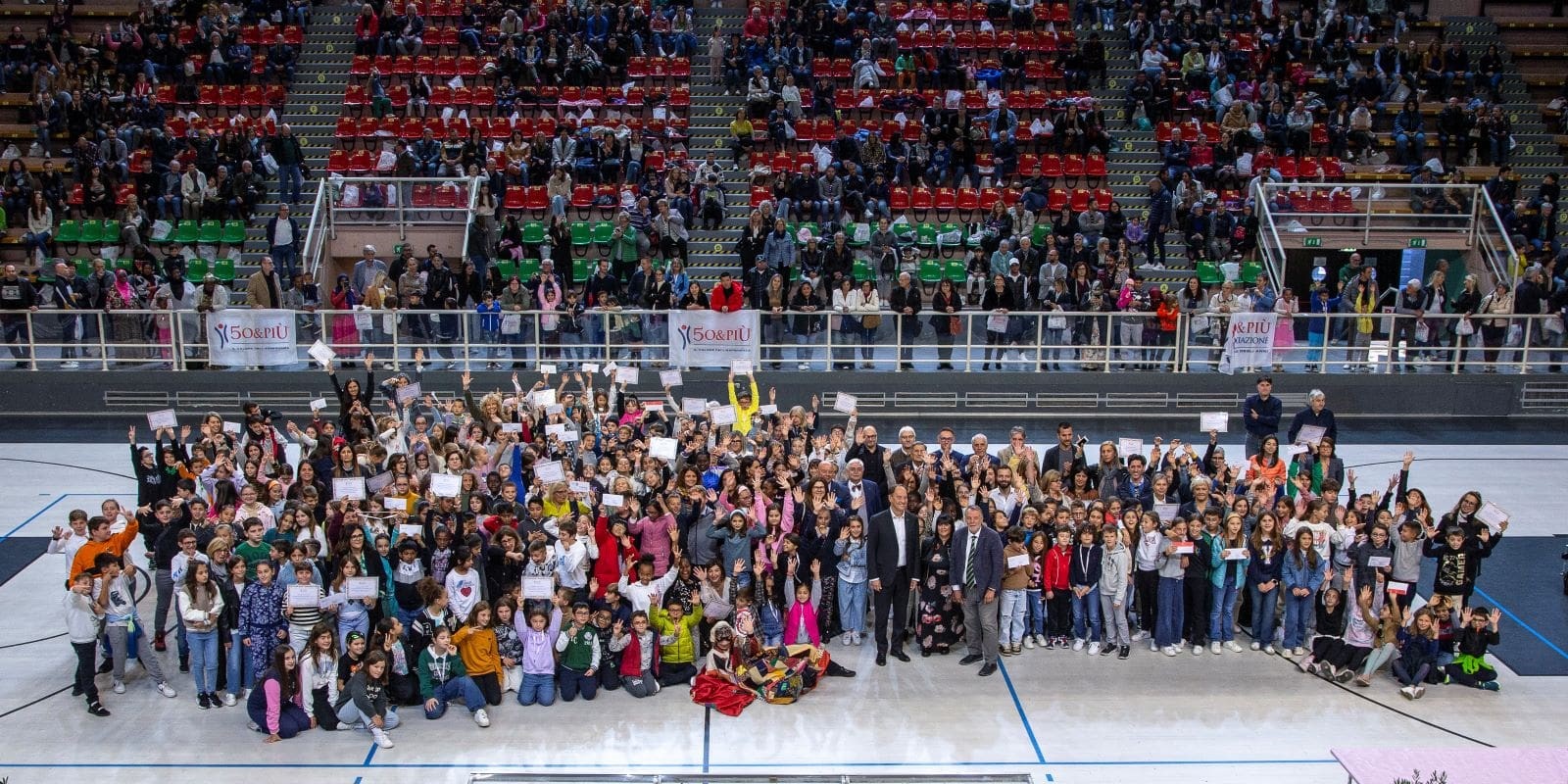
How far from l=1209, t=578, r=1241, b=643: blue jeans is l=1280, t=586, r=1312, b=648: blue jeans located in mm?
503

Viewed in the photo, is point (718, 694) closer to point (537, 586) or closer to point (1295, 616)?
point (537, 586)

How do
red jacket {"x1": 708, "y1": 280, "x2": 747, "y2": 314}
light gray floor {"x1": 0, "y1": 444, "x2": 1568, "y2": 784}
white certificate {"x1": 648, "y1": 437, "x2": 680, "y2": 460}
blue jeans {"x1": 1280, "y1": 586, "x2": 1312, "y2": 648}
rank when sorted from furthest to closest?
1. red jacket {"x1": 708, "y1": 280, "x2": 747, "y2": 314}
2. white certificate {"x1": 648, "y1": 437, "x2": 680, "y2": 460}
3. blue jeans {"x1": 1280, "y1": 586, "x2": 1312, "y2": 648}
4. light gray floor {"x1": 0, "y1": 444, "x2": 1568, "y2": 784}

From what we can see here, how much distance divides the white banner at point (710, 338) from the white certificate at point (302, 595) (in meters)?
10.8

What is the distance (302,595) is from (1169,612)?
8428 millimetres

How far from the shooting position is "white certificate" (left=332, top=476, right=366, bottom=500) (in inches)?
513

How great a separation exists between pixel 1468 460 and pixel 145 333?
71.3ft

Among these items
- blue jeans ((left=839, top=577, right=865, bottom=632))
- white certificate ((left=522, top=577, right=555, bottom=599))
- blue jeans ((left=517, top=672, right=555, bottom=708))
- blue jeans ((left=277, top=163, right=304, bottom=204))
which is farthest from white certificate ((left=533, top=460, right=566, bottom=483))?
blue jeans ((left=277, top=163, right=304, bottom=204))

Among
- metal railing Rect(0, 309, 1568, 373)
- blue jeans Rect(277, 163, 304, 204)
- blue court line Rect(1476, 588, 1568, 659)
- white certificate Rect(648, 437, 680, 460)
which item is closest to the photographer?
blue court line Rect(1476, 588, 1568, 659)

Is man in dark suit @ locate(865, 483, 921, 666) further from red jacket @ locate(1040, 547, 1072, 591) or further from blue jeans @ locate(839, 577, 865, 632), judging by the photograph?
red jacket @ locate(1040, 547, 1072, 591)

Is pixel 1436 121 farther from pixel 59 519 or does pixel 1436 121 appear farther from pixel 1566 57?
pixel 59 519

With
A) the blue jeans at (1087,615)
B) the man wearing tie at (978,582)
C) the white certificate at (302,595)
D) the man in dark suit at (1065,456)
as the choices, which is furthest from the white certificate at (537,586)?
the man in dark suit at (1065,456)

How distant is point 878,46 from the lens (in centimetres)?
3041

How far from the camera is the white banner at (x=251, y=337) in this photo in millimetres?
21406

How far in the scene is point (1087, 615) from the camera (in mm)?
13258
